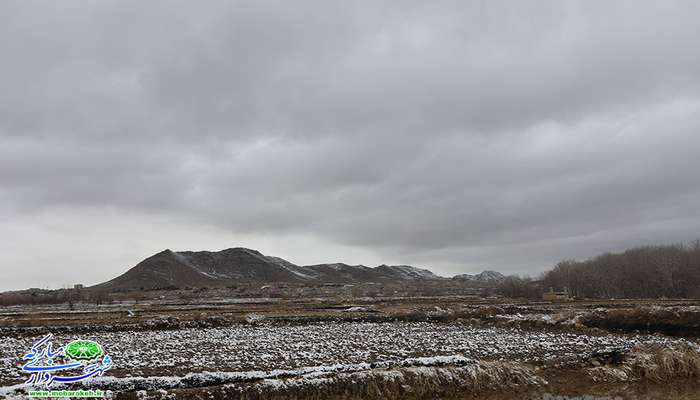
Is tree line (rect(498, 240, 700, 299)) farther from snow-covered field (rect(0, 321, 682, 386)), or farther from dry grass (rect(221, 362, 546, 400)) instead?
dry grass (rect(221, 362, 546, 400))

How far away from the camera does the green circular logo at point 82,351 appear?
22.2 metres

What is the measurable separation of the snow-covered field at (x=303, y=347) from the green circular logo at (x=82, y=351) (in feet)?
2.82

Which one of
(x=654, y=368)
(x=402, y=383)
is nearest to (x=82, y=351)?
(x=402, y=383)

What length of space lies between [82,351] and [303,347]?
11.4 m

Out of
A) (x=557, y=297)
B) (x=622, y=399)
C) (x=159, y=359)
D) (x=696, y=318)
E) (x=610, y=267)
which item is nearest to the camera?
(x=622, y=399)

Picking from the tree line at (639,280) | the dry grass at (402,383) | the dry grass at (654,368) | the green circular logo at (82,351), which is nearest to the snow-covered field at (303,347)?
the green circular logo at (82,351)

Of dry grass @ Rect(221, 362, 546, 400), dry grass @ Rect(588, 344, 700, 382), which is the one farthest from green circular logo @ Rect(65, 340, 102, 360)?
dry grass @ Rect(588, 344, 700, 382)

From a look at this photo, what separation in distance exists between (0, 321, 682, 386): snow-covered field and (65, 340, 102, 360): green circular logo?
2.82 ft

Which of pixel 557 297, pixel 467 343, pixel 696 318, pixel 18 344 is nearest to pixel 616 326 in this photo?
pixel 696 318

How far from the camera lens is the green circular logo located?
22.2 meters

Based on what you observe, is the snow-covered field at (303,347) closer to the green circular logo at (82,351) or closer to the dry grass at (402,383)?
the green circular logo at (82,351)

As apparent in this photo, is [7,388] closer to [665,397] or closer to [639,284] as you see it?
[665,397]

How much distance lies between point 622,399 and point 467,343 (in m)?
10.3

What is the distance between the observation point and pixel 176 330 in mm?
37750
